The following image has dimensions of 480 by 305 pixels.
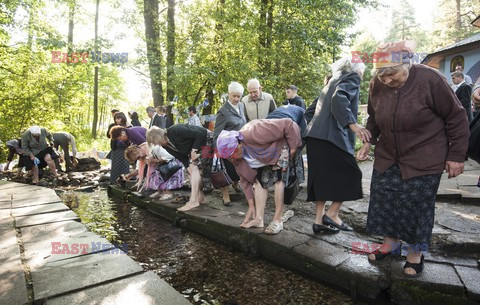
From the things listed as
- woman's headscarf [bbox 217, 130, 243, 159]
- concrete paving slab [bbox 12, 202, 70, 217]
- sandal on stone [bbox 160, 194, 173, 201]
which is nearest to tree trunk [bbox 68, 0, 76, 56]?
concrete paving slab [bbox 12, 202, 70, 217]

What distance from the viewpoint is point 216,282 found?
2793mm

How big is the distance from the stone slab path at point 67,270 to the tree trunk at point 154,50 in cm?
692

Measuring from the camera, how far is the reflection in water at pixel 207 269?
249 cm

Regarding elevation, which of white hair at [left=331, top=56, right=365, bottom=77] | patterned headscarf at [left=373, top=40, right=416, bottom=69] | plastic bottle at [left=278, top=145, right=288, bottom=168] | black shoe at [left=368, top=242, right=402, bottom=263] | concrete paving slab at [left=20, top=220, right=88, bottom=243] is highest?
white hair at [left=331, top=56, right=365, bottom=77]

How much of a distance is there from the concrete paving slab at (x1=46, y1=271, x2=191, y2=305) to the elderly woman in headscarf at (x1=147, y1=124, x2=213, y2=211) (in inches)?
87.1

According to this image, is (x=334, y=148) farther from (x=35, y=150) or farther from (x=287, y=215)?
(x=35, y=150)

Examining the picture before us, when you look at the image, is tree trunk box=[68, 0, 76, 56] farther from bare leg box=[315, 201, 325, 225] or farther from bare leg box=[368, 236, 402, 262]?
bare leg box=[368, 236, 402, 262]

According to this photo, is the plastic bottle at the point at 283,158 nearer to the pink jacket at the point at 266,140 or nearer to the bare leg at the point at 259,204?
the pink jacket at the point at 266,140

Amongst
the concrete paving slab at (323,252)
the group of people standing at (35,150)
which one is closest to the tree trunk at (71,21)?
the group of people standing at (35,150)

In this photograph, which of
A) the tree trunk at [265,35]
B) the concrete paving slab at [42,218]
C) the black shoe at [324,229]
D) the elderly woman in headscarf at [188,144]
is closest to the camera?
the black shoe at [324,229]

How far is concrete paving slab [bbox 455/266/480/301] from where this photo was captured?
1937 millimetres

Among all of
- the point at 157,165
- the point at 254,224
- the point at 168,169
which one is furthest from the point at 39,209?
the point at 254,224

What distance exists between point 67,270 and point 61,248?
60cm

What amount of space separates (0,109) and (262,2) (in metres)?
10.6
